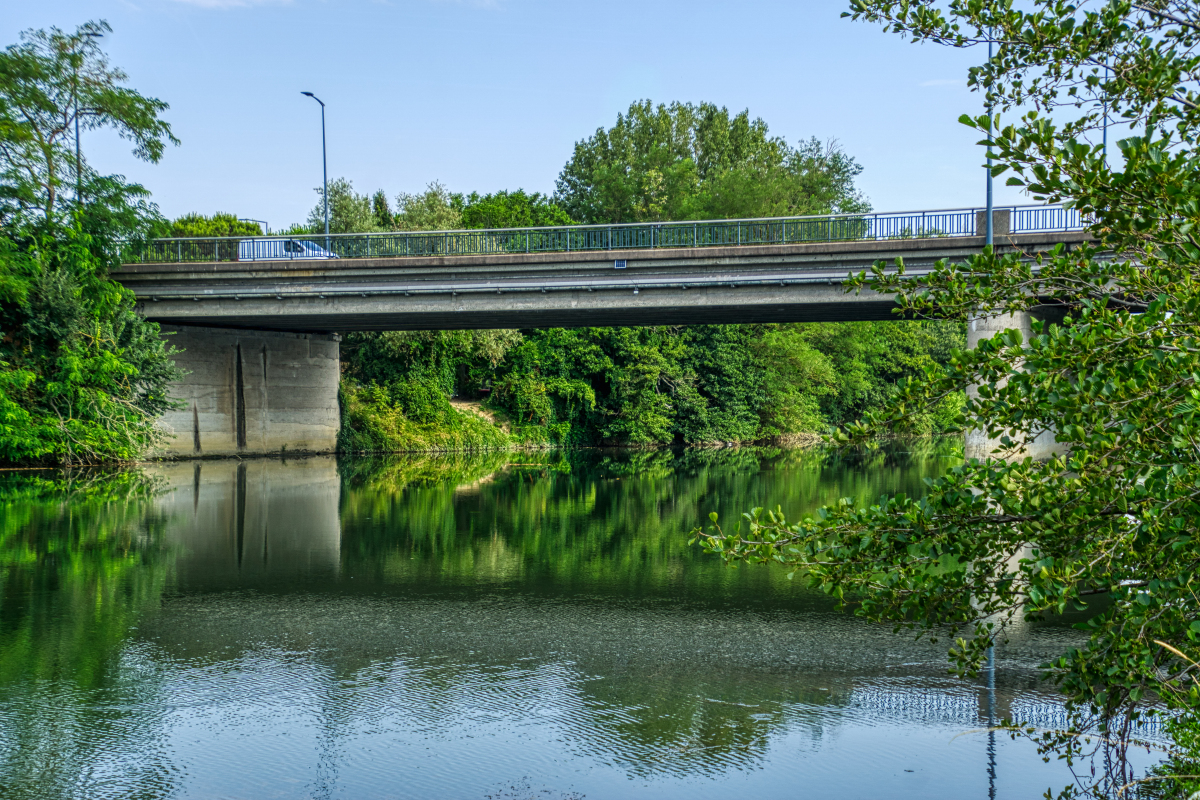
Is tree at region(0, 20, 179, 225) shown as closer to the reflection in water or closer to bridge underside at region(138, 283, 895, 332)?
bridge underside at region(138, 283, 895, 332)

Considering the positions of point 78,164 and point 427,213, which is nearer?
point 78,164

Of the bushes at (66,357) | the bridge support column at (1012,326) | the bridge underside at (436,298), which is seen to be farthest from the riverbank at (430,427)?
the bridge support column at (1012,326)

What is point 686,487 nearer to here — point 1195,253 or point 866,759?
point 866,759

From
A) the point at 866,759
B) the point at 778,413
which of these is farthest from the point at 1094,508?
the point at 778,413

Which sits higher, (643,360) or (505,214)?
(505,214)

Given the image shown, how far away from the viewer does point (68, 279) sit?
29.6m

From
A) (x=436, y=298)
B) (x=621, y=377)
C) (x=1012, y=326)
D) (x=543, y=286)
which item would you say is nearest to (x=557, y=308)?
(x=543, y=286)

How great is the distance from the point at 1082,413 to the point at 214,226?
62.8 m

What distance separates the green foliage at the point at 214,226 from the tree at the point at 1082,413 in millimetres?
59726

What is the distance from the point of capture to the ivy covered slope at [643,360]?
152ft

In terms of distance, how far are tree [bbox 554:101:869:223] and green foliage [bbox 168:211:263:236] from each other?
2408 cm

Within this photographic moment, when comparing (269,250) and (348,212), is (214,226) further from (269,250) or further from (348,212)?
(269,250)

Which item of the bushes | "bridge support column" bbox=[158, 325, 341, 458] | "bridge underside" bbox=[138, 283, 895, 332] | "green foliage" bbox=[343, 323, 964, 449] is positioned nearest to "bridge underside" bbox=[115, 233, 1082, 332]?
"bridge underside" bbox=[138, 283, 895, 332]

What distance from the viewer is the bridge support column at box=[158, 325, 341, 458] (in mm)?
36625
